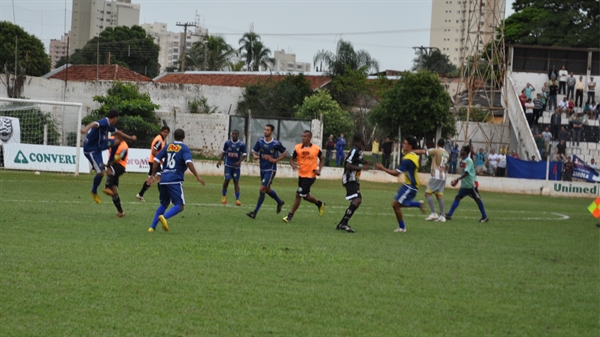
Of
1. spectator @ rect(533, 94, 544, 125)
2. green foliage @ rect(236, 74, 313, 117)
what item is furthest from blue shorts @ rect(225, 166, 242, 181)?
green foliage @ rect(236, 74, 313, 117)

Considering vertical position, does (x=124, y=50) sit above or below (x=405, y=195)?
above

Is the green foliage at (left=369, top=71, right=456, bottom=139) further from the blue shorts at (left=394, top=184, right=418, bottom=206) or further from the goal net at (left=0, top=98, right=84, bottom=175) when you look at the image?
the blue shorts at (left=394, top=184, right=418, bottom=206)

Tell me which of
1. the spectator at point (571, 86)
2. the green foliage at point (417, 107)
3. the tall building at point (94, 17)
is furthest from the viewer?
the tall building at point (94, 17)

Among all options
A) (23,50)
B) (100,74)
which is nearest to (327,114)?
(100,74)

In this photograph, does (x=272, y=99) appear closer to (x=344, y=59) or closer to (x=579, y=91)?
(x=344, y=59)

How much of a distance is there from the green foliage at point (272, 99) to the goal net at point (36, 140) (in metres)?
23.2

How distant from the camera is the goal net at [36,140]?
30.6 meters

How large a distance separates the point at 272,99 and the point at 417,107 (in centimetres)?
1797

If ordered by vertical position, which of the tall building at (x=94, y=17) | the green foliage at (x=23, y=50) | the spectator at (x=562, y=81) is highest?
the tall building at (x=94, y=17)

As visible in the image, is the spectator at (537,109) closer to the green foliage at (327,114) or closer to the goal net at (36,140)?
the green foliage at (327,114)

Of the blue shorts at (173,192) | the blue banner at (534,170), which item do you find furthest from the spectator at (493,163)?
the blue shorts at (173,192)

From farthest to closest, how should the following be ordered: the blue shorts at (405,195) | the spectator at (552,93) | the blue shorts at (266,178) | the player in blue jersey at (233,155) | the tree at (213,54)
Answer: the tree at (213,54)
the spectator at (552,93)
the player in blue jersey at (233,155)
the blue shorts at (266,178)
the blue shorts at (405,195)

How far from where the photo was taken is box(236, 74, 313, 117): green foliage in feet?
187

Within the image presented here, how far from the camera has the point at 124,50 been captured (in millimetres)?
87625
